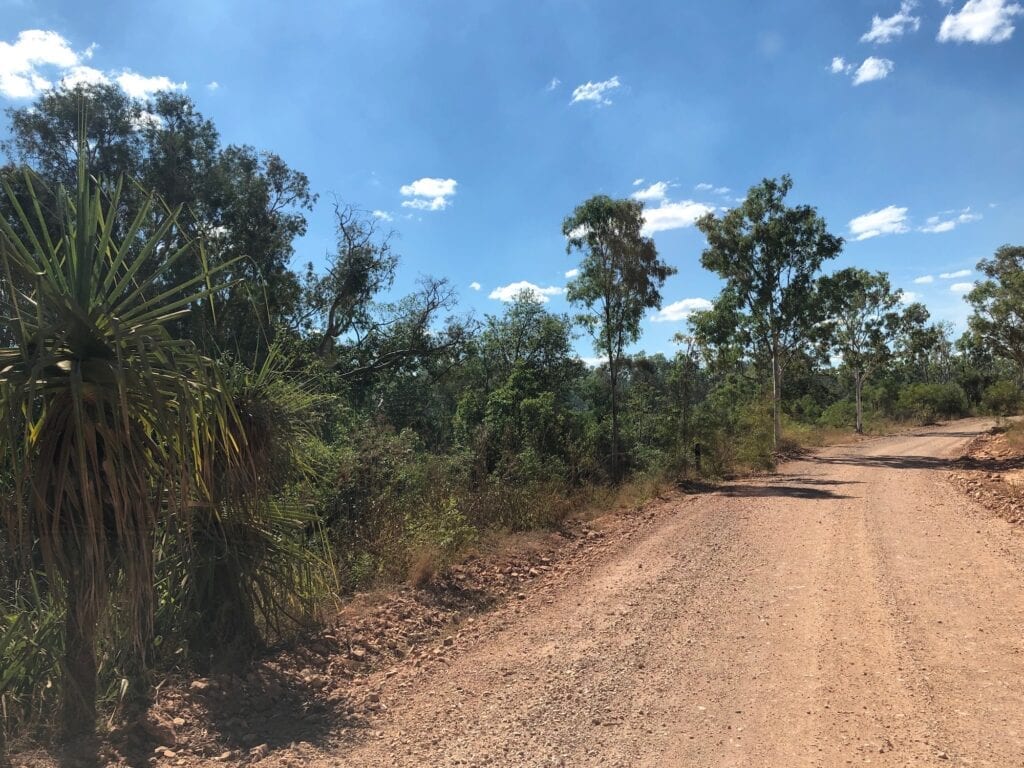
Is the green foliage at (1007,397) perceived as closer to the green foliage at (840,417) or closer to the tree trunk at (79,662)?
the green foliage at (840,417)

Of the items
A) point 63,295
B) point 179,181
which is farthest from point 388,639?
point 179,181

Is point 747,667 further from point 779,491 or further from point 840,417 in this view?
point 840,417

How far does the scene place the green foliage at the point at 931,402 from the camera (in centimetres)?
4672

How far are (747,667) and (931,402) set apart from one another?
51.4 metres

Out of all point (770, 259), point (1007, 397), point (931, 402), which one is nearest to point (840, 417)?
point (931, 402)

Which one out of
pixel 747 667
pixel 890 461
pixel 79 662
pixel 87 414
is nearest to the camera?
pixel 87 414

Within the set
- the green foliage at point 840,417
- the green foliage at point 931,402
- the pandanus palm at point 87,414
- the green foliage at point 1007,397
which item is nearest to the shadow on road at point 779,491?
the pandanus palm at point 87,414

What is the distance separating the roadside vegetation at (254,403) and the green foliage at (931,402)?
17474mm

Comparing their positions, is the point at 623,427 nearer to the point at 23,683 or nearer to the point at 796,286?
the point at 796,286

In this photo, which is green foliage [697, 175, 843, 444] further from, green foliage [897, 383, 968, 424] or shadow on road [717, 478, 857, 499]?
green foliage [897, 383, 968, 424]

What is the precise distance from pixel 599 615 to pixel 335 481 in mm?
3598

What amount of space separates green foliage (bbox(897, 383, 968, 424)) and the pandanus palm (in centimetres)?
5212

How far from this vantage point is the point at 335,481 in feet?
25.7

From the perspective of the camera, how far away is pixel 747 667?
464 centimetres
